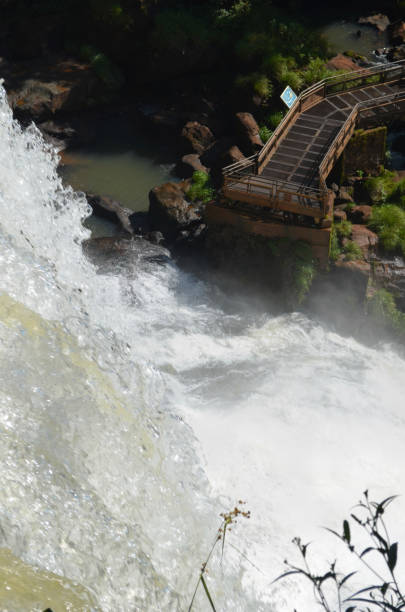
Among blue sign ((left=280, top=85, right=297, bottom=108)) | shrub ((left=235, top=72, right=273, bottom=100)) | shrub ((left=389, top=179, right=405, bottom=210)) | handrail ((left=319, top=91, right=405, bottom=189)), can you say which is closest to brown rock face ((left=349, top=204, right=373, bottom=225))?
shrub ((left=389, top=179, right=405, bottom=210))

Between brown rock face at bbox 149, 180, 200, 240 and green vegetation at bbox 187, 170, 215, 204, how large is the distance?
0.80 feet

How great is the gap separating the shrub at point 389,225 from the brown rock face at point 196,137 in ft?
17.7

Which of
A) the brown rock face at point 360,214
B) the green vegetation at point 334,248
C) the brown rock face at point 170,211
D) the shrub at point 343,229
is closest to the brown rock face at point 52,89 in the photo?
the brown rock face at point 170,211

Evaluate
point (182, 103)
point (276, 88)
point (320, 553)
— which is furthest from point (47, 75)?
point (320, 553)

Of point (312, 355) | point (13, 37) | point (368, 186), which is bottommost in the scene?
point (312, 355)

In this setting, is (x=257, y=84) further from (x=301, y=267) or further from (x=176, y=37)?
(x=301, y=267)

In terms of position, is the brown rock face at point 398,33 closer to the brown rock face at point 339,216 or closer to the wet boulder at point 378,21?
the wet boulder at point 378,21

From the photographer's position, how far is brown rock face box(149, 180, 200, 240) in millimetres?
15266

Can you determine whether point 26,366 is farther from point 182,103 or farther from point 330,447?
point 182,103

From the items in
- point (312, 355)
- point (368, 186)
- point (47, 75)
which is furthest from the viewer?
point (47, 75)

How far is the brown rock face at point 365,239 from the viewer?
13.7 m

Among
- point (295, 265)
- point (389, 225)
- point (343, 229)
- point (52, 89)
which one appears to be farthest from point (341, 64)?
point (295, 265)

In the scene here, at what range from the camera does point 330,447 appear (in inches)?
410

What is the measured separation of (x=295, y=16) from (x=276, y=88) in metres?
6.70
